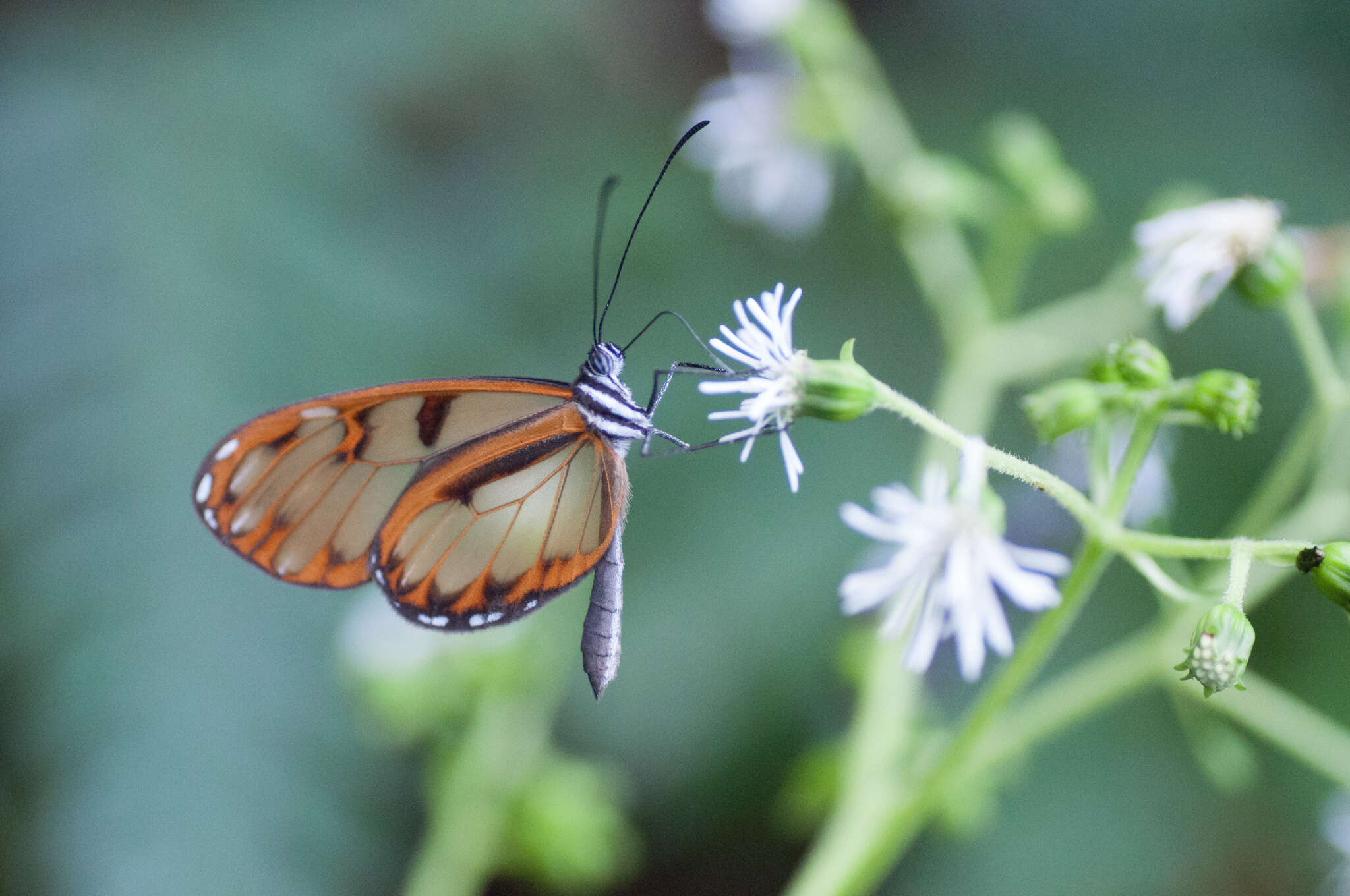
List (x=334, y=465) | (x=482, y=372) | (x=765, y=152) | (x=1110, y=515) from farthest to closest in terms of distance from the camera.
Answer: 1. (x=482, y=372)
2. (x=765, y=152)
3. (x=334, y=465)
4. (x=1110, y=515)

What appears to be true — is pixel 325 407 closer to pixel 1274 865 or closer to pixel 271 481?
pixel 271 481

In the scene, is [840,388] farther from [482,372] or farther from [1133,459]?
[482,372]

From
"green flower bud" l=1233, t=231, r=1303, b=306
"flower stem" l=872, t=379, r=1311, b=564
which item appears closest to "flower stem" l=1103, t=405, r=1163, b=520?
"flower stem" l=872, t=379, r=1311, b=564

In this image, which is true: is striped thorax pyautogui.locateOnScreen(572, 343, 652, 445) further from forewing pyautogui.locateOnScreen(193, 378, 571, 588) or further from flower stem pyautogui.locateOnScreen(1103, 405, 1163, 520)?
flower stem pyautogui.locateOnScreen(1103, 405, 1163, 520)

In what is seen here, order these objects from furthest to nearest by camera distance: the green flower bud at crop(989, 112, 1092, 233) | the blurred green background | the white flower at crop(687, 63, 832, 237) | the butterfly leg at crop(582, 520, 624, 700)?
the white flower at crop(687, 63, 832, 237)
the blurred green background
the green flower bud at crop(989, 112, 1092, 233)
the butterfly leg at crop(582, 520, 624, 700)

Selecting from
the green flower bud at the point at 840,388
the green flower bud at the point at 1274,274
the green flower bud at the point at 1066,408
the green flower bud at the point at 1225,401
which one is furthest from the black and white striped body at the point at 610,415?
the green flower bud at the point at 1274,274

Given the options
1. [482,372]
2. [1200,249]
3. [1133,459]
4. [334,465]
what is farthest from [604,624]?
[482,372]
